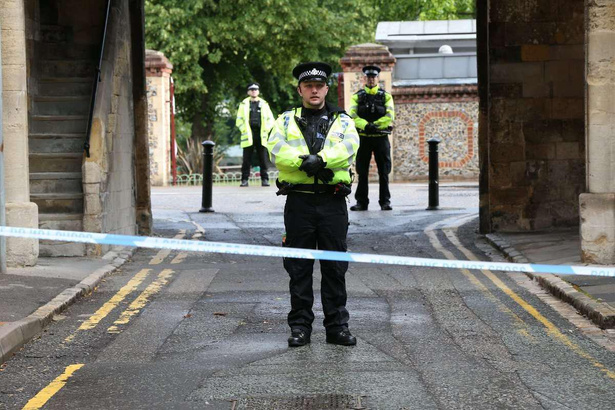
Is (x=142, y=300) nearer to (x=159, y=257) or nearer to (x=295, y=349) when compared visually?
(x=295, y=349)

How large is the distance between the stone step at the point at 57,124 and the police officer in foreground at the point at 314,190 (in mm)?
7127

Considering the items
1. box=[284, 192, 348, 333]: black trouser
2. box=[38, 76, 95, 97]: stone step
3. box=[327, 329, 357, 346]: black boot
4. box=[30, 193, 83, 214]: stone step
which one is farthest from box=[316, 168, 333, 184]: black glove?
box=[38, 76, 95, 97]: stone step

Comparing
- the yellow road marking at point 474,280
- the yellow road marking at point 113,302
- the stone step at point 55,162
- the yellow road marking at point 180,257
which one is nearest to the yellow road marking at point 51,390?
the yellow road marking at point 113,302

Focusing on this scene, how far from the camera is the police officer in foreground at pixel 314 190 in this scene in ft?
27.9

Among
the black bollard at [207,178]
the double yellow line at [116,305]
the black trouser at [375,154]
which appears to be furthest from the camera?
the black bollard at [207,178]

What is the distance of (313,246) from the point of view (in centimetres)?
870

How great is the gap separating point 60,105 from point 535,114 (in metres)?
6.37

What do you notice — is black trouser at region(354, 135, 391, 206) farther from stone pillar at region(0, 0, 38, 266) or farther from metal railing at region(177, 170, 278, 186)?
metal railing at region(177, 170, 278, 186)

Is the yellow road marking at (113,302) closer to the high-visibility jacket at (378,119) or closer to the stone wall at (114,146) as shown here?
the stone wall at (114,146)

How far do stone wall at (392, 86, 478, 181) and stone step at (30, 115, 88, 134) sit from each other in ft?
61.6

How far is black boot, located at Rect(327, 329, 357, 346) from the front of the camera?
27.7 feet

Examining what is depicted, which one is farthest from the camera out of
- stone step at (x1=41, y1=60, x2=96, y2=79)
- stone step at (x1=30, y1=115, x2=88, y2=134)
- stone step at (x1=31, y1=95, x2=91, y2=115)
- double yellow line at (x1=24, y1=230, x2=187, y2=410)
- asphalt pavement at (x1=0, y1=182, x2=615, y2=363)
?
stone step at (x1=41, y1=60, x2=96, y2=79)

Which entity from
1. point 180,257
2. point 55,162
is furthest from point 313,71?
point 55,162

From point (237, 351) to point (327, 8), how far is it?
3820 cm
